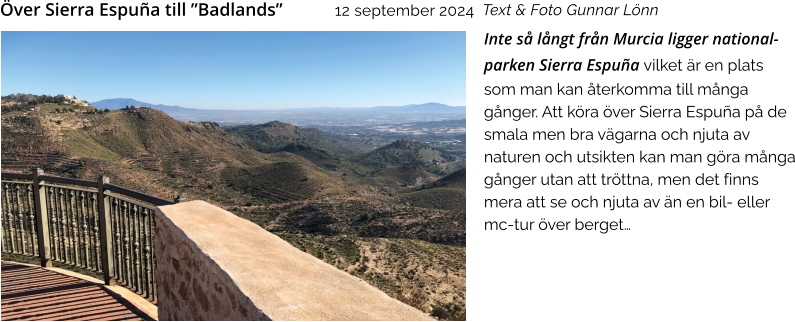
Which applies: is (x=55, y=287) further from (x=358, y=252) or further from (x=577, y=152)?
(x=358, y=252)

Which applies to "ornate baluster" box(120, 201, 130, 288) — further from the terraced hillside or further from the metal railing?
the terraced hillside

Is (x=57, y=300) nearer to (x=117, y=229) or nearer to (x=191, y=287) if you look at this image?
(x=117, y=229)

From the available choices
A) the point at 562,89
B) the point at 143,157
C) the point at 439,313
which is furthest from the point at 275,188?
the point at 562,89

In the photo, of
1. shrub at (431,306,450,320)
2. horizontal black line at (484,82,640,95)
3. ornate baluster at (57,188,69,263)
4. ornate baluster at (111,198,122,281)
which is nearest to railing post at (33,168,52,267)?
ornate baluster at (57,188,69,263)

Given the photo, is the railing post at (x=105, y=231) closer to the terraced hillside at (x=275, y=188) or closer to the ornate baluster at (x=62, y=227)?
the ornate baluster at (x=62, y=227)

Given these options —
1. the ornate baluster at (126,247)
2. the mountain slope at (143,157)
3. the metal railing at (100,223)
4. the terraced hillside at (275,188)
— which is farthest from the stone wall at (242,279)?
the mountain slope at (143,157)

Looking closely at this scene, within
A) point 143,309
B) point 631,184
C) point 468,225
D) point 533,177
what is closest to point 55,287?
point 143,309
